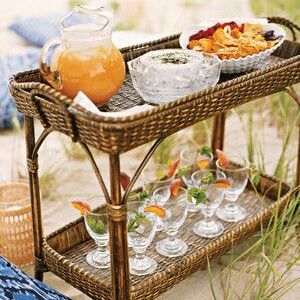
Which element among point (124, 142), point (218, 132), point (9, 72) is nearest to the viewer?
point (124, 142)

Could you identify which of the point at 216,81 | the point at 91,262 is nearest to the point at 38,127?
the point at 91,262

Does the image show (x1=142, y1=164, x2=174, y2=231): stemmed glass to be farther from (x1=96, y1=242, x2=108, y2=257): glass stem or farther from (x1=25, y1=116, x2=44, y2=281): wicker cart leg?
(x1=25, y1=116, x2=44, y2=281): wicker cart leg

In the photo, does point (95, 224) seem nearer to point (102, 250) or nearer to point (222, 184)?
point (102, 250)

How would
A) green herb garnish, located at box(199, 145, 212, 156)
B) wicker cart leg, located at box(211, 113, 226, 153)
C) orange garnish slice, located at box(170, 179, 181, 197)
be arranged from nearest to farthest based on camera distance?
orange garnish slice, located at box(170, 179, 181, 197)
green herb garnish, located at box(199, 145, 212, 156)
wicker cart leg, located at box(211, 113, 226, 153)

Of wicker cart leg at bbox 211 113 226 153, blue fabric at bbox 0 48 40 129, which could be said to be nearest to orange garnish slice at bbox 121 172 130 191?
wicker cart leg at bbox 211 113 226 153

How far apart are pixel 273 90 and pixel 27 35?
6.34 feet

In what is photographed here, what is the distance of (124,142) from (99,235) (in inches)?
18.3

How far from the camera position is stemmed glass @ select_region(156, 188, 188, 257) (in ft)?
6.09

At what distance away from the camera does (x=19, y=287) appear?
171 centimetres

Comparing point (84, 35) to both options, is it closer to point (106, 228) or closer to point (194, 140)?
point (106, 228)

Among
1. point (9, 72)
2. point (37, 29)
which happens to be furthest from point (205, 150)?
point (37, 29)

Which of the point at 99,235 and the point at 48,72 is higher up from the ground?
the point at 48,72

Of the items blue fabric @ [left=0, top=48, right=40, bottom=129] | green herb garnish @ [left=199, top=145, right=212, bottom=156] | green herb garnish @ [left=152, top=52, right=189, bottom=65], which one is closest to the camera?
green herb garnish @ [left=152, top=52, right=189, bottom=65]

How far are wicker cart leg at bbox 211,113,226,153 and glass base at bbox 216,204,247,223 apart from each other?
0.30 metres
